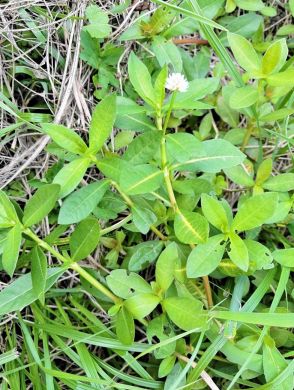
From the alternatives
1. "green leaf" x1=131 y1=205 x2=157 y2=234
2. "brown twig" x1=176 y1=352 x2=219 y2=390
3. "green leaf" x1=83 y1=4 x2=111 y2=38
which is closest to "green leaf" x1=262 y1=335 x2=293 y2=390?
"brown twig" x1=176 y1=352 x2=219 y2=390

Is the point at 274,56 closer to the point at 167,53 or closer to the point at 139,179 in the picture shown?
the point at 167,53

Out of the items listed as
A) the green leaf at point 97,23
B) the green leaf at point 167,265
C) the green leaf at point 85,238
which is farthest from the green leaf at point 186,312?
the green leaf at point 97,23

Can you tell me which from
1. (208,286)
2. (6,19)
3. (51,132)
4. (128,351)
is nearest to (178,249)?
(208,286)

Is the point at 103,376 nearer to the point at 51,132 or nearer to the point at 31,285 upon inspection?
the point at 31,285

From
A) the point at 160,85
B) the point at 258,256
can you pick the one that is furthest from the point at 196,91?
the point at 258,256

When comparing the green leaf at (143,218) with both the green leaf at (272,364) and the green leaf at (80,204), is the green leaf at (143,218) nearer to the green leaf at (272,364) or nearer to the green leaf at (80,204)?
the green leaf at (80,204)
